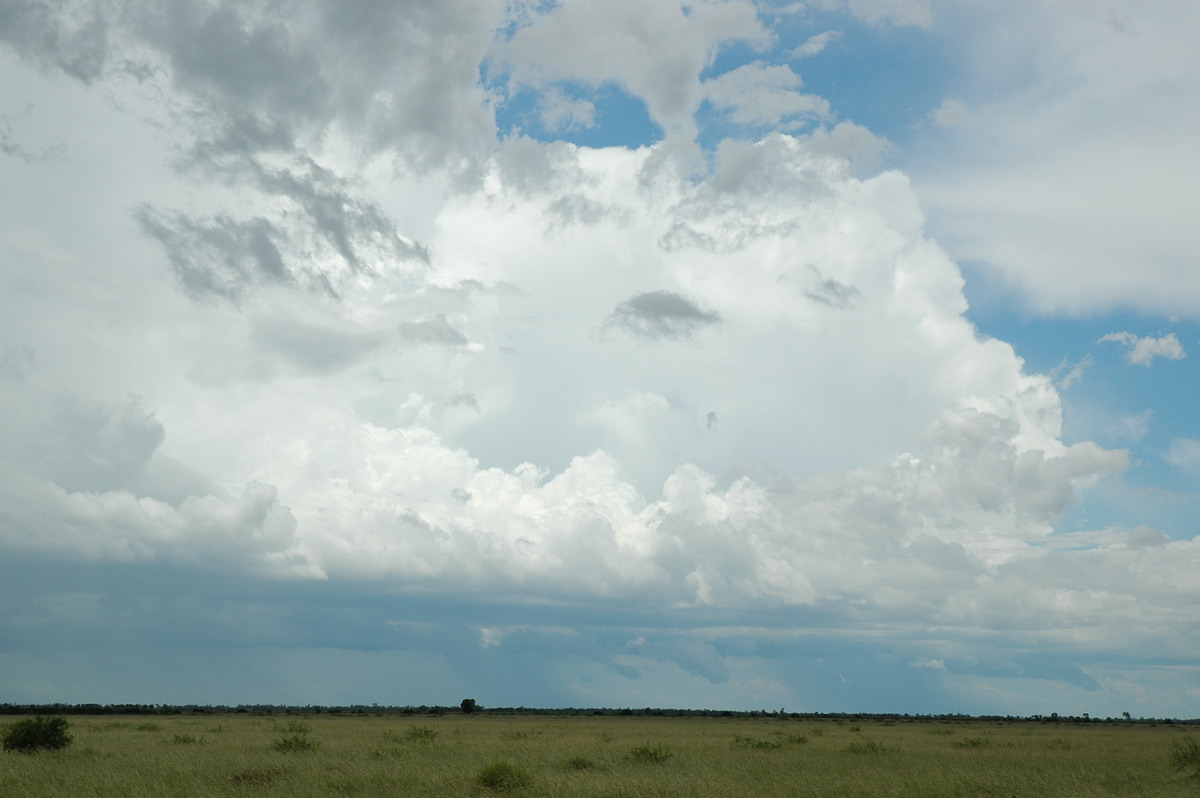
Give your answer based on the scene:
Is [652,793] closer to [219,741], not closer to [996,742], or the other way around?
[219,741]

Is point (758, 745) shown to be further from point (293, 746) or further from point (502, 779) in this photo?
point (502, 779)

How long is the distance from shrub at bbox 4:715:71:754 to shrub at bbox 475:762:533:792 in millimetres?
23642

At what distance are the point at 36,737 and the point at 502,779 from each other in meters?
25.2

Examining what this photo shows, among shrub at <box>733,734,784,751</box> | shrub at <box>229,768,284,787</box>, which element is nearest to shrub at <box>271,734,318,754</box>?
shrub at <box>229,768,284,787</box>

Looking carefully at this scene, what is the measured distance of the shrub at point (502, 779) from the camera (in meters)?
29.6

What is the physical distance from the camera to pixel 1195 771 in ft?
117

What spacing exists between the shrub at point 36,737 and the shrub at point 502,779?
77.6 feet

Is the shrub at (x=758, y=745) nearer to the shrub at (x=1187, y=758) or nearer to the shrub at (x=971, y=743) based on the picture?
the shrub at (x=971, y=743)

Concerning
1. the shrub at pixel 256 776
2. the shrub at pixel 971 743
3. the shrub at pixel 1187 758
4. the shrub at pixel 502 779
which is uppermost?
the shrub at pixel 1187 758

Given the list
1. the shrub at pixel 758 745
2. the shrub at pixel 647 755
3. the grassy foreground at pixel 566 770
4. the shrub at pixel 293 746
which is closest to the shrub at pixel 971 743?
the grassy foreground at pixel 566 770

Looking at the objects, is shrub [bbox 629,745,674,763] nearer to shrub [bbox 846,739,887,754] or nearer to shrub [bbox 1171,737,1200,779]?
shrub [bbox 846,739,887,754]

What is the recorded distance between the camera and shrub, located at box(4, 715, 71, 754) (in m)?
41.0

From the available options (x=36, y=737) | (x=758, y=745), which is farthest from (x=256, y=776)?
(x=758, y=745)

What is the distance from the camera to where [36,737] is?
41.8m
